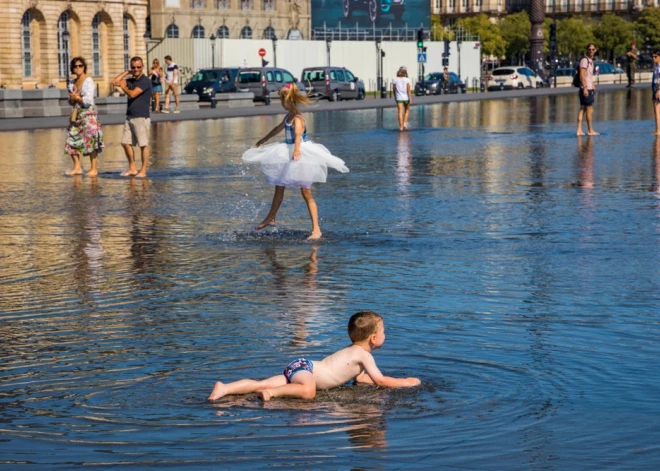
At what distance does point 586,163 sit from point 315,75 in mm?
37545

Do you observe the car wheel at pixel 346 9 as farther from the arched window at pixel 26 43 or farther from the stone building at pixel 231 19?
the arched window at pixel 26 43

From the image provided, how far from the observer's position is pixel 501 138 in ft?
91.7

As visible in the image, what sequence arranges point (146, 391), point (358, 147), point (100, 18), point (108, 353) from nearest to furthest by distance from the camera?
point (146, 391) < point (108, 353) < point (358, 147) < point (100, 18)

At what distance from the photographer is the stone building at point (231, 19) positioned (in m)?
74.7

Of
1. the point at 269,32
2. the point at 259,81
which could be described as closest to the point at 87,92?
the point at 259,81

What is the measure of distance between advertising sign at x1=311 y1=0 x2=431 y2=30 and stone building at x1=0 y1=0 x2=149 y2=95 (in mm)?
16857

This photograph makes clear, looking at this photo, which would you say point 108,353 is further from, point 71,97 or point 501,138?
point 501,138

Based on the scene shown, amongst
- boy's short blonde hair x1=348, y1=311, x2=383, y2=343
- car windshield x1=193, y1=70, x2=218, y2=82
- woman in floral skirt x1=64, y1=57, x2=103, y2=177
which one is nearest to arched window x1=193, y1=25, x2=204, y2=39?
car windshield x1=193, y1=70, x2=218, y2=82

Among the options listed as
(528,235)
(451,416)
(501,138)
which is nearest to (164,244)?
(528,235)

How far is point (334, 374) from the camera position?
6.56 meters

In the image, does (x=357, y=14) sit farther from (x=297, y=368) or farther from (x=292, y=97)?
(x=297, y=368)

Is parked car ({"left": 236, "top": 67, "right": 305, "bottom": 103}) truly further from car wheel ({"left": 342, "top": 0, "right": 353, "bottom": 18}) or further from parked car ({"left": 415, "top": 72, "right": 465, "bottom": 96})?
car wheel ({"left": 342, "top": 0, "right": 353, "bottom": 18})

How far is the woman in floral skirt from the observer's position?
746 inches

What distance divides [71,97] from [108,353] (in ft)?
39.1
